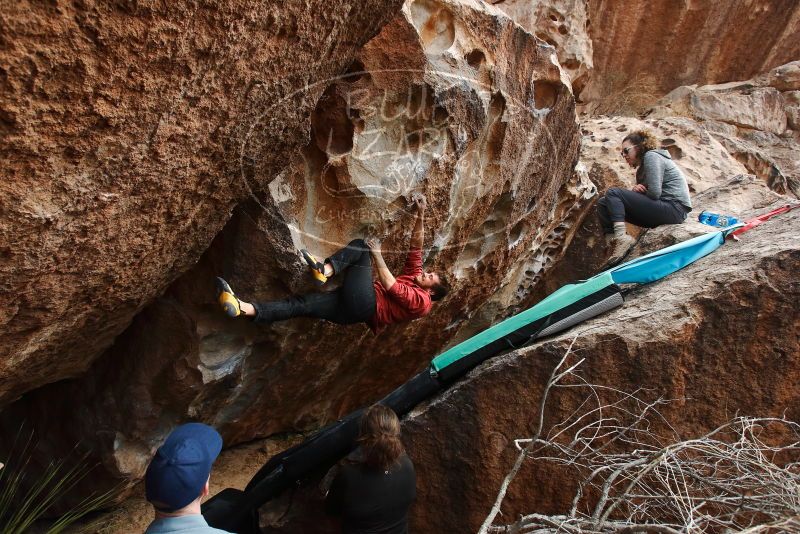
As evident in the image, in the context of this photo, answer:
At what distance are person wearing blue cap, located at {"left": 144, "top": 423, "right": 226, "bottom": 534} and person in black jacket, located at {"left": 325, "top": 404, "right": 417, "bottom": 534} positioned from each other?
0.86m

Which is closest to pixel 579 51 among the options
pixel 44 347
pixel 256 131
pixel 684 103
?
pixel 684 103

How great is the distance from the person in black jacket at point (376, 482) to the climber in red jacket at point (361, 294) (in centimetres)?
81

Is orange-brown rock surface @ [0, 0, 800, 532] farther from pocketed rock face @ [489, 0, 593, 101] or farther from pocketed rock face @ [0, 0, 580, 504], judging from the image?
pocketed rock face @ [489, 0, 593, 101]

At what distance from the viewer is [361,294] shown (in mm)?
3414

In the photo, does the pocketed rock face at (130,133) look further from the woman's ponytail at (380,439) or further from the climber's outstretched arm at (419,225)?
the woman's ponytail at (380,439)

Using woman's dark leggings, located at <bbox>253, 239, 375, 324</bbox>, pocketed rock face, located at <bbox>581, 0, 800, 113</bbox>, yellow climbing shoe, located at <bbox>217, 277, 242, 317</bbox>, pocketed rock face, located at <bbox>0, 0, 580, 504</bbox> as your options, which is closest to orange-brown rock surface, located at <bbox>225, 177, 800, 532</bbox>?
woman's dark leggings, located at <bbox>253, 239, 375, 324</bbox>

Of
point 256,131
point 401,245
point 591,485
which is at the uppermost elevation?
point 256,131

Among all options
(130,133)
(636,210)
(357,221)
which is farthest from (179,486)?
(636,210)

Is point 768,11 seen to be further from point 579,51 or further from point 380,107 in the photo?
point 380,107

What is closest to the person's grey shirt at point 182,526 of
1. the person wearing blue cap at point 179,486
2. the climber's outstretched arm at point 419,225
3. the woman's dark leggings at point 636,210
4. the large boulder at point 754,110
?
the person wearing blue cap at point 179,486

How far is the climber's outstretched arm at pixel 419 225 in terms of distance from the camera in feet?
11.9

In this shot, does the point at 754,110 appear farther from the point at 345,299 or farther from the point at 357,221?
the point at 345,299

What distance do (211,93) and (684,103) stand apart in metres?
7.80

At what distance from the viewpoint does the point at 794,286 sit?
10.2 feet
